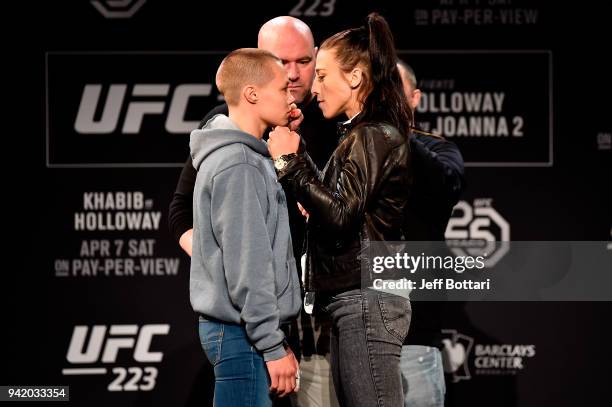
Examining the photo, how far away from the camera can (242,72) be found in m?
2.28

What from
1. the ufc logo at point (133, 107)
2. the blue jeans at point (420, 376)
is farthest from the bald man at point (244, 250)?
the ufc logo at point (133, 107)

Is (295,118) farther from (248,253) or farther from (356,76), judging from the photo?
(248,253)

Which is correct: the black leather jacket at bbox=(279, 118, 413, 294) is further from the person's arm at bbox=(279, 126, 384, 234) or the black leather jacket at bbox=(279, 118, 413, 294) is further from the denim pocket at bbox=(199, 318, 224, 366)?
the denim pocket at bbox=(199, 318, 224, 366)

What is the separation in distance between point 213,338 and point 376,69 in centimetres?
82

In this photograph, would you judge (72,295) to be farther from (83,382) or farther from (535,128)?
(535,128)

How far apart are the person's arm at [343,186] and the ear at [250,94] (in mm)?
194

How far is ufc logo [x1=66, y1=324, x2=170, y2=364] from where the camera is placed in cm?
393

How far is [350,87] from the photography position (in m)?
2.34

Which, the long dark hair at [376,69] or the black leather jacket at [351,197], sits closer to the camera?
the black leather jacket at [351,197]

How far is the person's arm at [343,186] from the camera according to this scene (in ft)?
7.07

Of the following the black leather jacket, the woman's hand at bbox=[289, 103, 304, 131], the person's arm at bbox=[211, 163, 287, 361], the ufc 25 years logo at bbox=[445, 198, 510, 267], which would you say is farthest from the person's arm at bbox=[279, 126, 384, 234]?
the ufc 25 years logo at bbox=[445, 198, 510, 267]

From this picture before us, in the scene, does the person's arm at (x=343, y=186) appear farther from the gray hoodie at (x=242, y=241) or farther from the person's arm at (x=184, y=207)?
the person's arm at (x=184, y=207)

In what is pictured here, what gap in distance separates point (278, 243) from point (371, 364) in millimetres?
382

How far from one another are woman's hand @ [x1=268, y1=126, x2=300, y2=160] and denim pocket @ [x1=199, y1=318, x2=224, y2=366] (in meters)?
0.45
